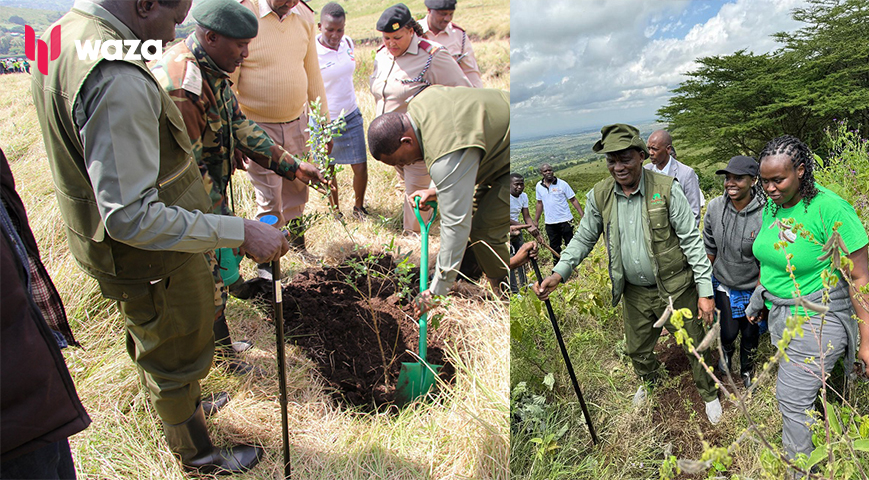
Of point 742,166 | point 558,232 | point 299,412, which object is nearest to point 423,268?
point 299,412

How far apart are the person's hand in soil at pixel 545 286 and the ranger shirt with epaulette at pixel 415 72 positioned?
2.17 metres

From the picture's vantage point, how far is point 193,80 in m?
2.37

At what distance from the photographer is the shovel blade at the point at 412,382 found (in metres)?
3.07

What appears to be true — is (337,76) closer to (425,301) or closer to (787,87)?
(425,301)

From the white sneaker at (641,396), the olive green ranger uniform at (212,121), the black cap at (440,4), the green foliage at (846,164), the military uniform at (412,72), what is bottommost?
the white sneaker at (641,396)

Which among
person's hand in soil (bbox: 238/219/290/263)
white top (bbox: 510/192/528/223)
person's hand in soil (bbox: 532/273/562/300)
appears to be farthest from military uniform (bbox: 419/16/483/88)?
person's hand in soil (bbox: 238/219/290/263)

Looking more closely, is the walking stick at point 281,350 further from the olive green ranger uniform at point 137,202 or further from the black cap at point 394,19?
the black cap at point 394,19

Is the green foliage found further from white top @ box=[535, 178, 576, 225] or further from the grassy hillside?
white top @ box=[535, 178, 576, 225]

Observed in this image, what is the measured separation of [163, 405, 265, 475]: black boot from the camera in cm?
230

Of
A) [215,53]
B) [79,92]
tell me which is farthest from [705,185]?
[79,92]

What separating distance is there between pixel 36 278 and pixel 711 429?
2790 millimetres

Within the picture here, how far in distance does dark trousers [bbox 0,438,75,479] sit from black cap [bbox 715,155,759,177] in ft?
9.35

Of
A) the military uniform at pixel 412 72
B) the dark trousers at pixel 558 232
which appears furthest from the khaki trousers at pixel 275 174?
the dark trousers at pixel 558 232

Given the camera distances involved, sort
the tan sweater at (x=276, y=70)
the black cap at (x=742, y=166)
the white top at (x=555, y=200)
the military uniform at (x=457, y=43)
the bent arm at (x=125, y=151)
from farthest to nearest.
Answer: the white top at (x=555, y=200), the military uniform at (x=457, y=43), the tan sweater at (x=276, y=70), the black cap at (x=742, y=166), the bent arm at (x=125, y=151)
